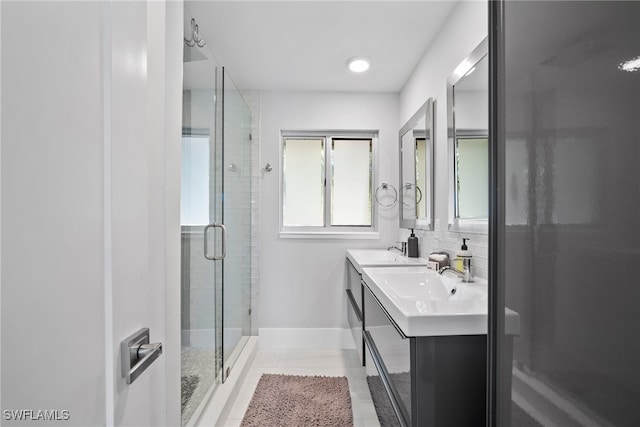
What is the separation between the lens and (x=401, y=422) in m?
1.17

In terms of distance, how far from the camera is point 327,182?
133 inches

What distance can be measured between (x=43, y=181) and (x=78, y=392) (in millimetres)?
318

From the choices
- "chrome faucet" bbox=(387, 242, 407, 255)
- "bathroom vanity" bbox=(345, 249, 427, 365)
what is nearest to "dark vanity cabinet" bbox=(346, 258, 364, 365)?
"bathroom vanity" bbox=(345, 249, 427, 365)

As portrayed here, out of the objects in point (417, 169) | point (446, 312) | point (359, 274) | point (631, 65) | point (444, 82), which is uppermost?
point (444, 82)

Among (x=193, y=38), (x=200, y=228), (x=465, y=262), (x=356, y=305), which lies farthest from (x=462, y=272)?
(x=193, y=38)

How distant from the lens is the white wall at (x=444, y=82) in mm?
A: 1681

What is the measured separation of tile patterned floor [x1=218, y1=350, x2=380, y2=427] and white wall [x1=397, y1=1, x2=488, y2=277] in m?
1.09

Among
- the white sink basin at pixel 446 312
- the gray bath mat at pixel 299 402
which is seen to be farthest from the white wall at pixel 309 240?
the white sink basin at pixel 446 312

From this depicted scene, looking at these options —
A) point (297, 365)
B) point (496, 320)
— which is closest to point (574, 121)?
point (496, 320)

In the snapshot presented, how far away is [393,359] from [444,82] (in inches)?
65.4

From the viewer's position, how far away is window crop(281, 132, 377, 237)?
3.37 m

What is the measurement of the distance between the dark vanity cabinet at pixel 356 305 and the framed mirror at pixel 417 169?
2.02 ft

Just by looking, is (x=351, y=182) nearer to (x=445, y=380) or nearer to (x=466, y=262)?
(x=466, y=262)

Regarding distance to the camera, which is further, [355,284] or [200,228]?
[355,284]
